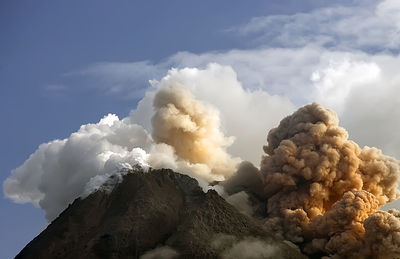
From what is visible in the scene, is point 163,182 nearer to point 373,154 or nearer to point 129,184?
point 129,184

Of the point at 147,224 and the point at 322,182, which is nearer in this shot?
the point at 147,224

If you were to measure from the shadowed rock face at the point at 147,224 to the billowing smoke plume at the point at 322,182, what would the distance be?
19.1 ft

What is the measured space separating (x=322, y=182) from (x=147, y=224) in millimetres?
32621

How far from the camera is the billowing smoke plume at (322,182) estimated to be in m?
106

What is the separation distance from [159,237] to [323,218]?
28.5m

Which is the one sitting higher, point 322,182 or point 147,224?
point 322,182

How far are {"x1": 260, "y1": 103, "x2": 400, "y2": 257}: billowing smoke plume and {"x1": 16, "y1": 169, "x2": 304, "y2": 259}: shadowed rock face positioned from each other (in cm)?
581

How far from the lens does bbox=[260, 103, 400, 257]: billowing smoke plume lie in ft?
346

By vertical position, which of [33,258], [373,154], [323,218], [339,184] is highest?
[373,154]

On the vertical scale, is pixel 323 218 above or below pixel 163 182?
below

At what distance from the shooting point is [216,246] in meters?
107

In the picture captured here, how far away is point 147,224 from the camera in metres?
111

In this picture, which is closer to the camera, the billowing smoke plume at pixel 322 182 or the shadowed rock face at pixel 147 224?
the billowing smoke plume at pixel 322 182

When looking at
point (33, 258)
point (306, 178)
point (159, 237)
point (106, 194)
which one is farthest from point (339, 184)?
point (33, 258)
